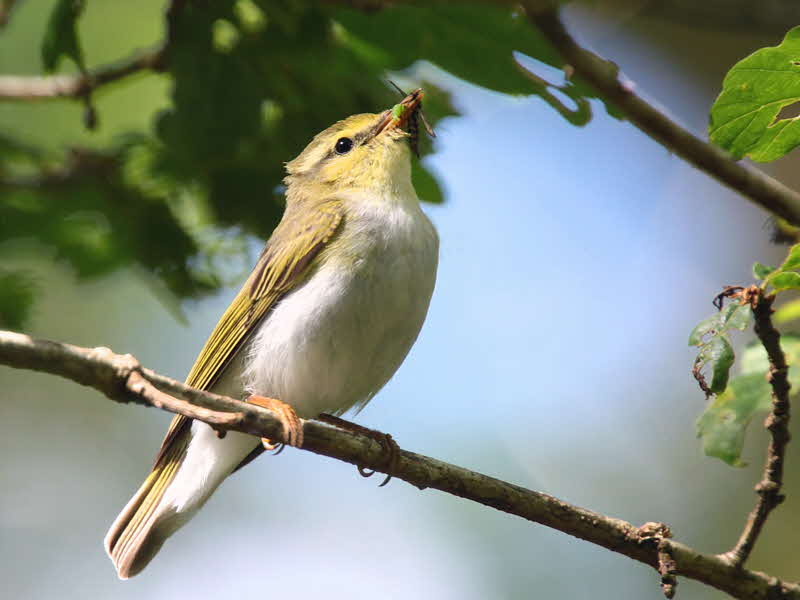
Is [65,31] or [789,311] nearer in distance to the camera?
[65,31]

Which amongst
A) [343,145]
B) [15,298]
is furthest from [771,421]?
[15,298]

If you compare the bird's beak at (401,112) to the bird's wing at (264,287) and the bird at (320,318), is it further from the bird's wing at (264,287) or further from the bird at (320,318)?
the bird's wing at (264,287)

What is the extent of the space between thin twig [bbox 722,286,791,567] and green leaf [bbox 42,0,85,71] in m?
2.19

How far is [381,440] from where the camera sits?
143 inches

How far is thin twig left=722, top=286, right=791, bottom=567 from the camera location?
269 cm

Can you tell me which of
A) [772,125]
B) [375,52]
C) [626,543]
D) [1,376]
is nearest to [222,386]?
[375,52]

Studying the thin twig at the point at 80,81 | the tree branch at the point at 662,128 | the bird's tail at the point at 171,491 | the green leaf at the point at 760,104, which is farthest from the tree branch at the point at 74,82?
the green leaf at the point at 760,104

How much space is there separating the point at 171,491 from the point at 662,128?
2.75 metres

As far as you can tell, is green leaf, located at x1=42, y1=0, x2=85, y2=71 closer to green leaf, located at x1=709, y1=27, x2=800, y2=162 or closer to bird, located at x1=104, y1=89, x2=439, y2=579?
bird, located at x1=104, y1=89, x2=439, y2=579

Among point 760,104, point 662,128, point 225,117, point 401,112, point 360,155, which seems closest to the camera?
point 662,128

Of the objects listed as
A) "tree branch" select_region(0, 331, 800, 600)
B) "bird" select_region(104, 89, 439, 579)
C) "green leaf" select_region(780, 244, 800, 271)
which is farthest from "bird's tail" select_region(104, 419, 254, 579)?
"green leaf" select_region(780, 244, 800, 271)

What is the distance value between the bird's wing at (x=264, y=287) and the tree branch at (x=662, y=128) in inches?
71.0

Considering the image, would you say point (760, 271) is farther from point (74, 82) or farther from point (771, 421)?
point (74, 82)

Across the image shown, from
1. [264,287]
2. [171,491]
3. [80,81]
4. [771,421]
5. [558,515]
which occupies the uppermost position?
[80,81]
